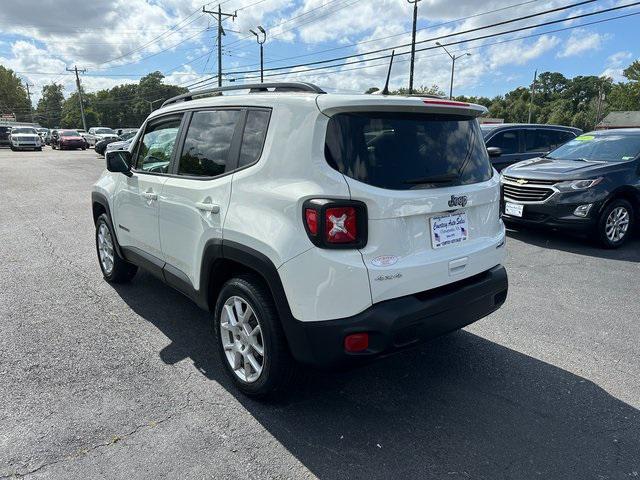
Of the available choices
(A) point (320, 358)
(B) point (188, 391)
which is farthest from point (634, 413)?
(B) point (188, 391)

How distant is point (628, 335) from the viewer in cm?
395

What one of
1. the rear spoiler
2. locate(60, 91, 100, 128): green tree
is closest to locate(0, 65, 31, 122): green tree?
locate(60, 91, 100, 128): green tree

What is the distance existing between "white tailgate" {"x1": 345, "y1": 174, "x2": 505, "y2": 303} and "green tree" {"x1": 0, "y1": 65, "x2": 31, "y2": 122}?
117 m

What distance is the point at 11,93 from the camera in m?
97.4

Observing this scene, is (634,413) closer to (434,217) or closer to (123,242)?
(434,217)

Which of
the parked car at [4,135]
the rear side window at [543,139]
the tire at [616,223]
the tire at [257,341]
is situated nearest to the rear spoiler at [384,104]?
the tire at [257,341]

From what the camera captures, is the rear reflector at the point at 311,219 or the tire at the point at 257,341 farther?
the tire at the point at 257,341

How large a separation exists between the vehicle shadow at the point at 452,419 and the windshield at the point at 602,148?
203 inches

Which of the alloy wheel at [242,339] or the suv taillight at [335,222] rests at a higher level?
the suv taillight at [335,222]

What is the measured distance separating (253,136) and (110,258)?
119 inches

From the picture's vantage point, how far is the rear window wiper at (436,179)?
8.71ft

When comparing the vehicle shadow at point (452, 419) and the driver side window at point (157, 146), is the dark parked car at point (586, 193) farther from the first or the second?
the driver side window at point (157, 146)

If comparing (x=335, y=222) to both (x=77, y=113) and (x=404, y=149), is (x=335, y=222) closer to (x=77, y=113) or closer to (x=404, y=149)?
(x=404, y=149)

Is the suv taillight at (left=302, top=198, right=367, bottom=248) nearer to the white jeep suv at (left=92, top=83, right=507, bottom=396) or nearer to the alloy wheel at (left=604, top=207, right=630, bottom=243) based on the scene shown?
the white jeep suv at (left=92, top=83, right=507, bottom=396)
